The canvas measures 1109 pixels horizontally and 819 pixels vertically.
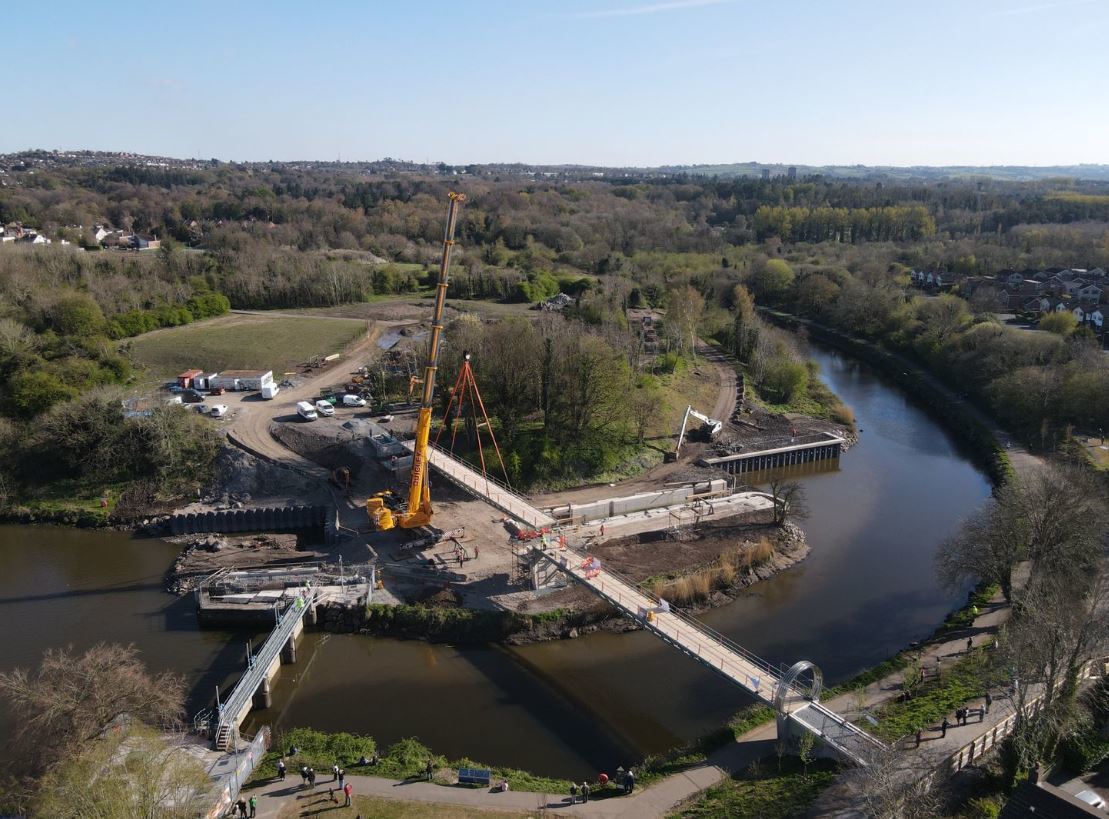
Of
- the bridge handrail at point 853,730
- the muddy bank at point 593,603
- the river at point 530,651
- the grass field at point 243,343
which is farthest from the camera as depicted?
the grass field at point 243,343

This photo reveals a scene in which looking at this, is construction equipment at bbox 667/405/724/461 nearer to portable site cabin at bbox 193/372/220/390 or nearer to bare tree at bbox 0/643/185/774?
portable site cabin at bbox 193/372/220/390

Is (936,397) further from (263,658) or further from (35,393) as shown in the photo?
(35,393)

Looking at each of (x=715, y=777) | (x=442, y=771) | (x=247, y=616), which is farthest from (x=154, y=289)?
(x=715, y=777)

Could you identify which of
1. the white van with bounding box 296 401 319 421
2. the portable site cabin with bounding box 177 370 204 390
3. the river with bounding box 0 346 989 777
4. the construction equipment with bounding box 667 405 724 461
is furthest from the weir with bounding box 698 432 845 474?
the portable site cabin with bounding box 177 370 204 390

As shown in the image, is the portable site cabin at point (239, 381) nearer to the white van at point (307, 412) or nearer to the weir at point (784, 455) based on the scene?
the white van at point (307, 412)

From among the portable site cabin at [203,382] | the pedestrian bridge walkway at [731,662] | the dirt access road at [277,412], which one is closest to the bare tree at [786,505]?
the pedestrian bridge walkway at [731,662]

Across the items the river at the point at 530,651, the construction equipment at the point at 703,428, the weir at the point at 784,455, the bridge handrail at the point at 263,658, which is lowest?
the river at the point at 530,651

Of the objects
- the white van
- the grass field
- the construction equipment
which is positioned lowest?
the construction equipment

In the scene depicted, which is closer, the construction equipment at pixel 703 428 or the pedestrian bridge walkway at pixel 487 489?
the pedestrian bridge walkway at pixel 487 489
